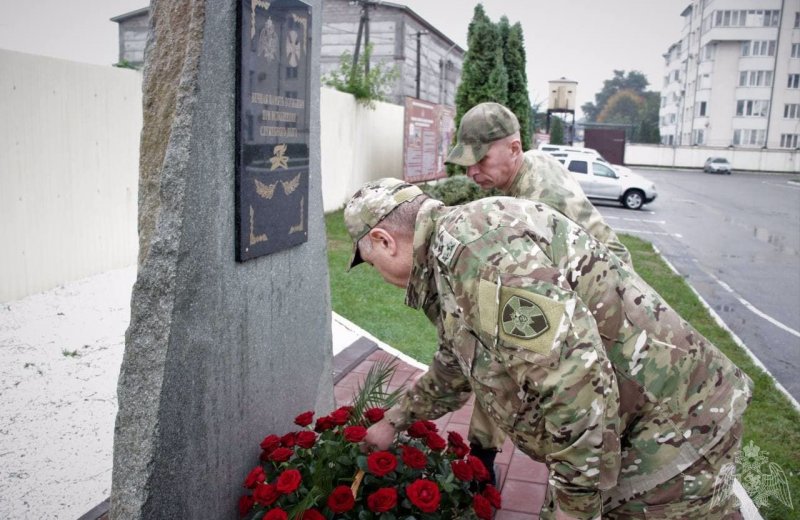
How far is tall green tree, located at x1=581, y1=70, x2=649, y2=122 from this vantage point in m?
105

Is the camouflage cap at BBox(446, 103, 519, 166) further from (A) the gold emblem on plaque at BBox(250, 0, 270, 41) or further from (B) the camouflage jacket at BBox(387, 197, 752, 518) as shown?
(B) the camouflage jacket at BBox(387, 197, 752, 518)

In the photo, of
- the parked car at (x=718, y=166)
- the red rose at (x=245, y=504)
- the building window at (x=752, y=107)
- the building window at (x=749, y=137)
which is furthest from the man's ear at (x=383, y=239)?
the building window at (x=752, y=107)

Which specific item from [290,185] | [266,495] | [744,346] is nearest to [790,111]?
[744,346]

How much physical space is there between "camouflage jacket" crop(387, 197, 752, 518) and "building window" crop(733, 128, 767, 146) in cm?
5606

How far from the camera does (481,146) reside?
318 cm

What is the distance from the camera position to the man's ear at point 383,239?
179cm

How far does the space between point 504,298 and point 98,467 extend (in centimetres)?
256

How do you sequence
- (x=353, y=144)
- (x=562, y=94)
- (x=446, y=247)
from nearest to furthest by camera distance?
1. (x=446, y=247)
2. (x=353, y=144)
3. (x=562, y=94)

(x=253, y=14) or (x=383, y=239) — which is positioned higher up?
(x=253, y=14)

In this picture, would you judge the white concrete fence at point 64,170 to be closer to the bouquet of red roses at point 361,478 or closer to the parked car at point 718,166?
the bouquet of red roses at point 361,478

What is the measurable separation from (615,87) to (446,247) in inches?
4426

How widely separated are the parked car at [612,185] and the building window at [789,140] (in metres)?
37.6

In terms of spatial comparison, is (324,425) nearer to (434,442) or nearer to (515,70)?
(434,442)

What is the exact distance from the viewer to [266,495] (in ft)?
6.90
